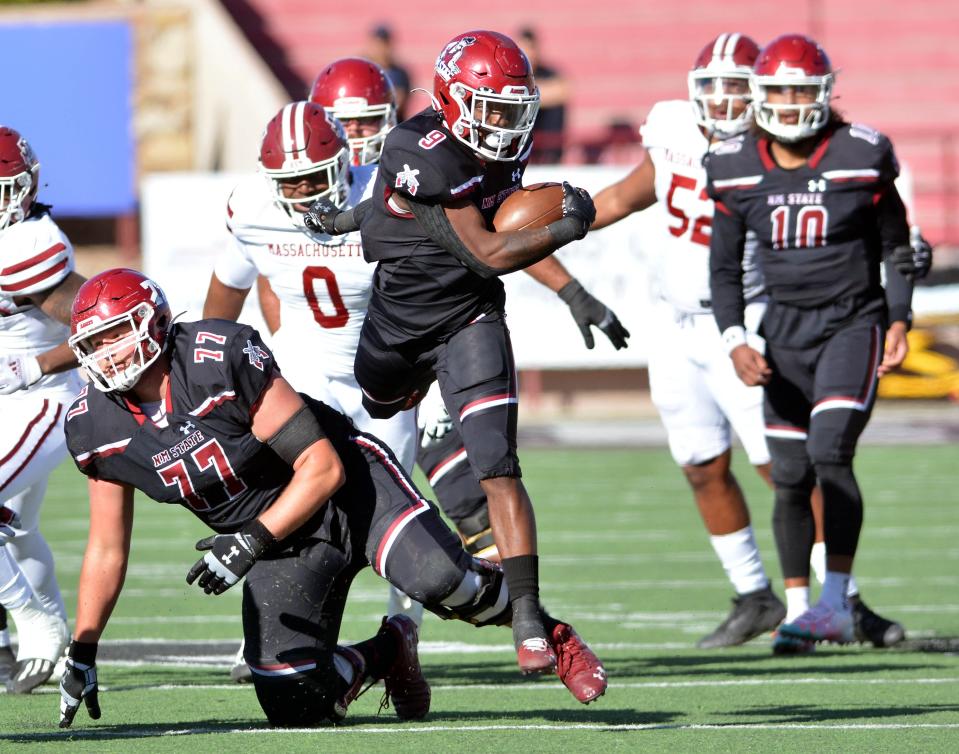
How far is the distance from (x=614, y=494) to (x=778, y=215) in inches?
175

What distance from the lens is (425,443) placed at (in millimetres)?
5805

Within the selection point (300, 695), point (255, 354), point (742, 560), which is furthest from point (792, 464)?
point (255, 354)

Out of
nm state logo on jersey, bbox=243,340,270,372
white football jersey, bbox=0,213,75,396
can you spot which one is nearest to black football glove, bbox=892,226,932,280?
nm state logo on jersey, bbox=243,340,270,372

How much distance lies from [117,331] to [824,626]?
2.56 m

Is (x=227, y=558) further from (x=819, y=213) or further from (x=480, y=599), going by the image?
(x=819, y=213)

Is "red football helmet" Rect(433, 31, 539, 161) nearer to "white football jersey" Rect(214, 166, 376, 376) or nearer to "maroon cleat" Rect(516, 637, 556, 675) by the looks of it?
"white football jersey" Rect(214, 166, 376, 376)

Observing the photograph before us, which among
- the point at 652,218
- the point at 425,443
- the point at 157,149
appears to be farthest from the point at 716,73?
the point at 157,149

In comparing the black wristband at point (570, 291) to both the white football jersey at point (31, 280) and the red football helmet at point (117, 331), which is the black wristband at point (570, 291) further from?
the white football jersey at point (31, 280)

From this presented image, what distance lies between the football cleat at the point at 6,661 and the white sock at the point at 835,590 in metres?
2.61

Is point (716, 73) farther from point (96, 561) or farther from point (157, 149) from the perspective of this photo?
point (157, 149)

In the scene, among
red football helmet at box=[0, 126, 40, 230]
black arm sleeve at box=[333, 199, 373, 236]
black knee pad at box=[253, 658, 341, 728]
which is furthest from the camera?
red football helmet at box=[0, 126, 40, 230]

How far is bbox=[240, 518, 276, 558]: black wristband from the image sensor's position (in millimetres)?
4320

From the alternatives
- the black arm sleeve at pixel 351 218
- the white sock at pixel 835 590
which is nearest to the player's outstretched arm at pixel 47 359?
the black arm sleeve at pixel 351 218

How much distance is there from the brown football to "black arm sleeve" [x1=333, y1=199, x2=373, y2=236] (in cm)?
44
